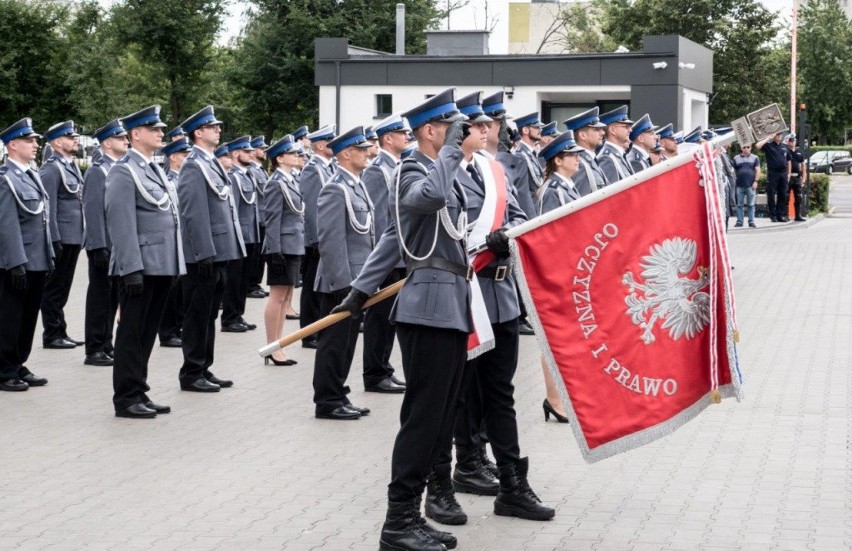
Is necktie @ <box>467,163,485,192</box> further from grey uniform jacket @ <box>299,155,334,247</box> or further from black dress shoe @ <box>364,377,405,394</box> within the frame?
grey uniform jacket @ <box>299,155,334,247</box>

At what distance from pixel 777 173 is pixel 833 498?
23427 millimetres

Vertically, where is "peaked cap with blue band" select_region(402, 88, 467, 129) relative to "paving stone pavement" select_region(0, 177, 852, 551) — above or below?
above

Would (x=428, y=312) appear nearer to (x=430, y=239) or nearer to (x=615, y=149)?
(x=430, y=239)

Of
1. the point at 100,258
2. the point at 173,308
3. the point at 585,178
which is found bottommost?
the point at 173,308

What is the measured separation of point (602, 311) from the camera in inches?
259

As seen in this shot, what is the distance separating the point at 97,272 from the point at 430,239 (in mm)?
6668

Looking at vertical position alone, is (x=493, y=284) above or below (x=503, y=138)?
below

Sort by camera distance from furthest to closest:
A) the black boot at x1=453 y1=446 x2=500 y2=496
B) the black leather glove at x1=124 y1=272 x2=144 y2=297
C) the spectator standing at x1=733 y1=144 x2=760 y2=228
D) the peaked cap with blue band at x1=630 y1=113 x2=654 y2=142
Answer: the spectator standing at x1=733 y1=144 x2=760 y2=228
the peaked cap with blue band at x1=630 y1=113 x2=654 y2=142
the black leather glove at x1=124 y1=272 x2=144 y2=297
the black boot at x1=453 y1=446 x2=500 y2=496

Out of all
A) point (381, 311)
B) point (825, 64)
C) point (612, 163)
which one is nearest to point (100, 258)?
point (381, 311)

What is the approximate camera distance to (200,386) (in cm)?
1072

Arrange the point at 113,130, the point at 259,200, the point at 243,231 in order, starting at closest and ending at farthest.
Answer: the point at 113,130, the point at 243,231, the point at 259,200

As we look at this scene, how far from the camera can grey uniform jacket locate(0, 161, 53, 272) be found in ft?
35.2

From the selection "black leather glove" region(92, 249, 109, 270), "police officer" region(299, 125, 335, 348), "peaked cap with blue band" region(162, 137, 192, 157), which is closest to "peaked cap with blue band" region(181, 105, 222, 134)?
"police officer" region(299, 125, 335, 348)

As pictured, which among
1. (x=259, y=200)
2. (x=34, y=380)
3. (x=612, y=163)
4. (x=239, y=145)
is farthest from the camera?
(x=259, y=200)
